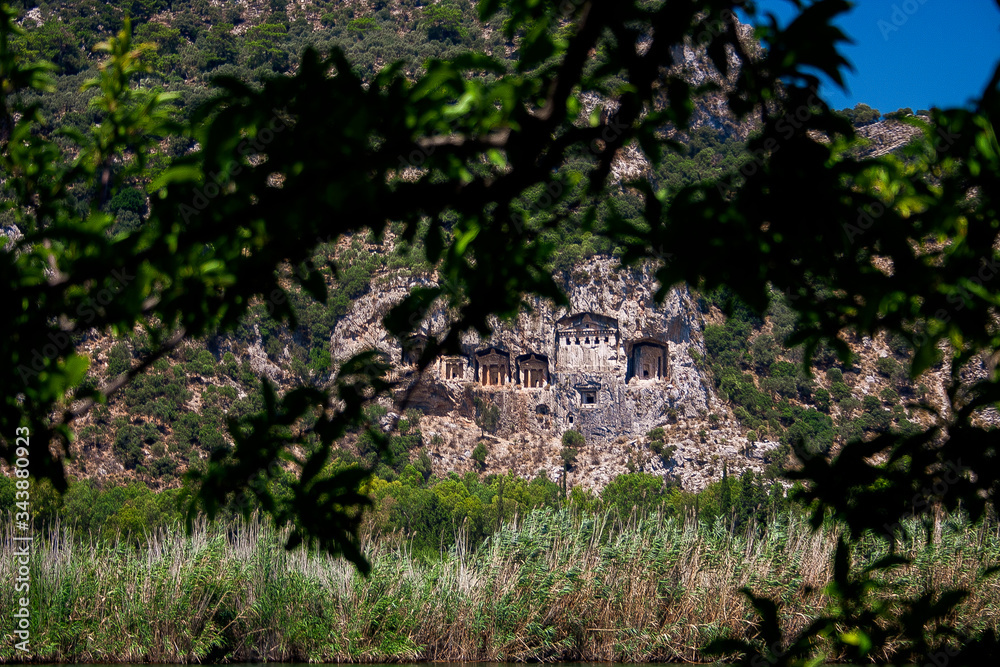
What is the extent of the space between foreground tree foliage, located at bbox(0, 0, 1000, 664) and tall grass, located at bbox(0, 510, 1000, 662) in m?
9.82

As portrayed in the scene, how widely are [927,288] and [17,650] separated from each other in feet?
35.7

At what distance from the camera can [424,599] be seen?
444 inches

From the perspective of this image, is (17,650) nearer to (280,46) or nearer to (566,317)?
(566,317)

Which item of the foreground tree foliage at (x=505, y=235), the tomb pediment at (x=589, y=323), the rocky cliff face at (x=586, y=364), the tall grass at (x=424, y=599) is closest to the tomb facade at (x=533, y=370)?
the rocky cliff face at (x=586, y=364)

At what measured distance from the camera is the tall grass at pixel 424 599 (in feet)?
34.9

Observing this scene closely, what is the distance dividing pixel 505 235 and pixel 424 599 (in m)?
10.4

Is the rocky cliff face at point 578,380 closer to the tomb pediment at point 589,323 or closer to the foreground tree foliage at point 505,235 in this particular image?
the tomb pediment at point 589,323

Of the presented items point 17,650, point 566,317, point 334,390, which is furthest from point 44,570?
point 566,317

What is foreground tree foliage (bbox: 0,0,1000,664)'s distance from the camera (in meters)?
1.26

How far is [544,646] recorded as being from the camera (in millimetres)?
11242

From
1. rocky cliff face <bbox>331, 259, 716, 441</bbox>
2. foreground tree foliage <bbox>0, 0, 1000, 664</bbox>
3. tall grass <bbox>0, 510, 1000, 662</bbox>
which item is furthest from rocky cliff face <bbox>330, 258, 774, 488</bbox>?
foreground tree foliage <bbox>0, 0, 1000, 664</bbox>

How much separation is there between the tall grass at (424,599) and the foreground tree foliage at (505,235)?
9816 millimetres

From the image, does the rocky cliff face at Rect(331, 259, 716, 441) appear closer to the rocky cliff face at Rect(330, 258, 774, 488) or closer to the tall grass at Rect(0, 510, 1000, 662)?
the rocky cliff face at Rect(330, 258, 774, 488)

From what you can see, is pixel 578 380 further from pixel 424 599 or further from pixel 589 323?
pixel 424 599
